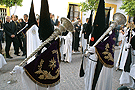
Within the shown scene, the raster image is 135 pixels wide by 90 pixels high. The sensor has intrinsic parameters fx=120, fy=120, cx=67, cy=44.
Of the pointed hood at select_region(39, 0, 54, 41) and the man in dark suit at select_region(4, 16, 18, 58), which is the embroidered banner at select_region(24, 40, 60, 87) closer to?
the pointed hood at select_region(39, 0, 54, 41)

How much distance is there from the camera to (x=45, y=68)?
2.00 metres

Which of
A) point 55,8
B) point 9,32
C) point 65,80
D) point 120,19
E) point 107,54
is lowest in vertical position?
point 65,80

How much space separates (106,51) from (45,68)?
1.36 m

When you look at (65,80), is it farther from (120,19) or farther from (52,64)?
(120,19)

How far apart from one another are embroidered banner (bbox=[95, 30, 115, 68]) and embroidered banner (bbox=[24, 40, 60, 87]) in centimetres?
101

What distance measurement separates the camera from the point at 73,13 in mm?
14180

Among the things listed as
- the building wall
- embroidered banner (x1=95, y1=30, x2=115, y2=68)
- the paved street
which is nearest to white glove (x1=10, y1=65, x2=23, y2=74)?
embroidered banner (x1=95, y1=30, x2=115, y2=68)

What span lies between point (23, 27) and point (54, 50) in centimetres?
533

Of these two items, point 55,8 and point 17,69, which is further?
point 55,8

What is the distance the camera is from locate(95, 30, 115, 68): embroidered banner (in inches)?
100

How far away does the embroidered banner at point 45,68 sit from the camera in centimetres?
196

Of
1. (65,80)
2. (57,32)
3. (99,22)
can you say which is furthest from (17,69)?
(65,80)

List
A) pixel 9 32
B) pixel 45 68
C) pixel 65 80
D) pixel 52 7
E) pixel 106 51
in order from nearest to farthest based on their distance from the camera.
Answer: pixel 45 68 → pixel 106 51 → pixel 65 80 → pixel 9 32 → pixel 52 7

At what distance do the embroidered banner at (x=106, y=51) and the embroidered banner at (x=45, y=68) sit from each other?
101cm
